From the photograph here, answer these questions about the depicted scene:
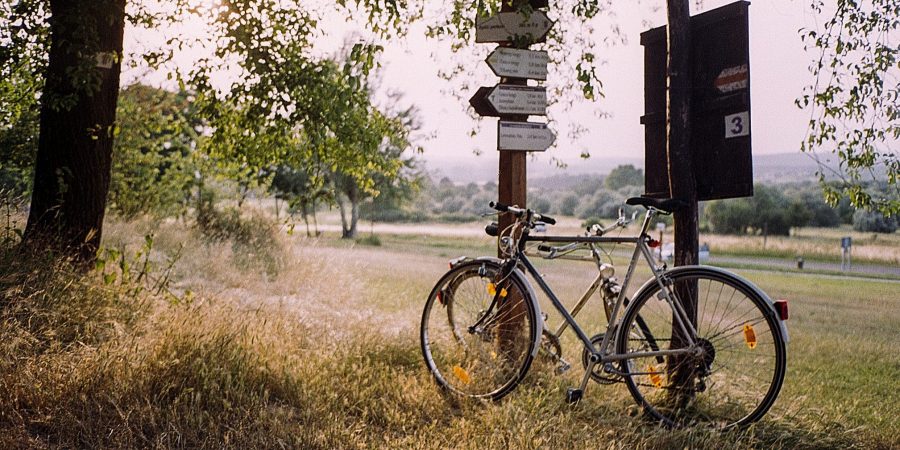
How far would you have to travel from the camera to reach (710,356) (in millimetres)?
4133

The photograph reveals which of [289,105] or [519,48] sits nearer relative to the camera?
[519,48]

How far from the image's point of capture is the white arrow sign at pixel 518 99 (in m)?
5.43

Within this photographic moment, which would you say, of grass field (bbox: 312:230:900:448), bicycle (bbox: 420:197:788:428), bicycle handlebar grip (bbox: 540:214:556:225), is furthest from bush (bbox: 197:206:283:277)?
bicycle handlebar grip (bbox: 540:214:556:225)

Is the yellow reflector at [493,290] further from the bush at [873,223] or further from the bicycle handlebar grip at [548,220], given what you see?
the bush at [873,223]

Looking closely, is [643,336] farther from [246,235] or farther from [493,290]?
[246,235]

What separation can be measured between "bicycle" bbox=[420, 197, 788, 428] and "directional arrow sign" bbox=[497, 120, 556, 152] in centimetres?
67

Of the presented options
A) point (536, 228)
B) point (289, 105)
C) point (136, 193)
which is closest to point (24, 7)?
point (289, 105)

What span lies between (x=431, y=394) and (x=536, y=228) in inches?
51.9

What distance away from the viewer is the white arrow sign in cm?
543

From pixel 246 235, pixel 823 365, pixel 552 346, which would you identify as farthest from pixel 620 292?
pixel 246 235

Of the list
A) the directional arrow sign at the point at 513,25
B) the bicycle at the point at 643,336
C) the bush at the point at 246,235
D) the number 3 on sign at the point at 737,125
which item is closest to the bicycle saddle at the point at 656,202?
the bicycle at the point at 643,336

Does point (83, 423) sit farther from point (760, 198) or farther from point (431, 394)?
point (760, 198)

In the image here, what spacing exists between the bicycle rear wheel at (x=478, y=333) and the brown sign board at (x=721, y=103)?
1513 mm

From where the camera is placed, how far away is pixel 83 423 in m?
3.86
